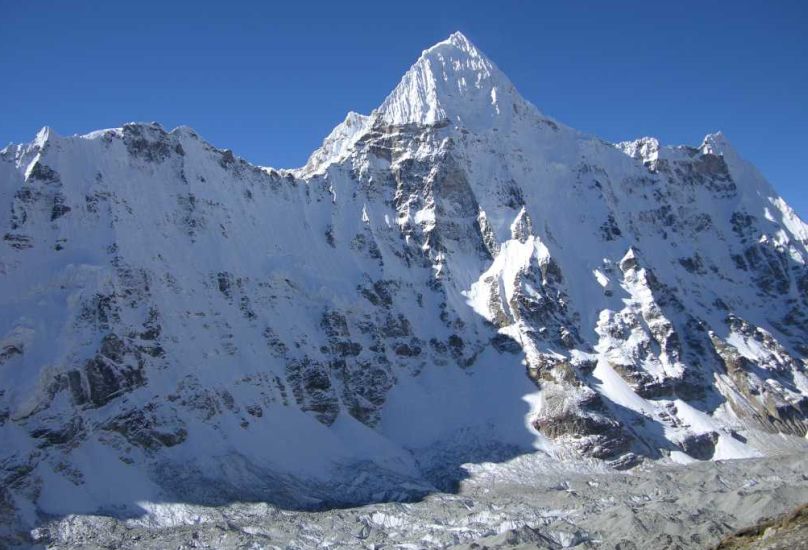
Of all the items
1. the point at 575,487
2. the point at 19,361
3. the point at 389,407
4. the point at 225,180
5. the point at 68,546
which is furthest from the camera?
the point at 225,180

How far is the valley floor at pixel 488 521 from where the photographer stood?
113m

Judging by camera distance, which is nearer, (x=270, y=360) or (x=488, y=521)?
(x=488, y=521)

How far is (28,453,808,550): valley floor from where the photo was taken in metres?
113

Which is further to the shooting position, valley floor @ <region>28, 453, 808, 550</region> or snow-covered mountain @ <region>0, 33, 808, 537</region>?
snow-covered mountain @ <region>0, 33, 808, 537</region>

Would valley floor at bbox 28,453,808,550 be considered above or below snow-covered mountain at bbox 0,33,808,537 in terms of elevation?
below

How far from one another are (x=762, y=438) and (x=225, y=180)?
126903 millimetres

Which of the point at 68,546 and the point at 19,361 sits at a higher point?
the point at 19,361

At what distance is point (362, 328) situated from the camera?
179 metres

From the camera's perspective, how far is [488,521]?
125688 millimetres

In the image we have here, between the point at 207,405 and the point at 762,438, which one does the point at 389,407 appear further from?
the point at 762,438

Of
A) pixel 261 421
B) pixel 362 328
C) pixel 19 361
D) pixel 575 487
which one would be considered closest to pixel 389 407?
pixel 362 328

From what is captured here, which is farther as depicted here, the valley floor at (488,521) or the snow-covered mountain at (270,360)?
the snow-covered mountain at (270,360)

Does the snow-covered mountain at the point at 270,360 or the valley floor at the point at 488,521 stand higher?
the snow-covered mountain at the point at 270,360

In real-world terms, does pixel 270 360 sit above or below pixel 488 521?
above
